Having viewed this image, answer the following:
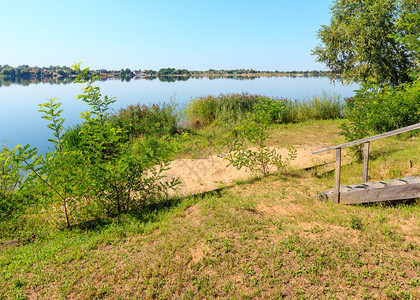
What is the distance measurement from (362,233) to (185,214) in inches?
125

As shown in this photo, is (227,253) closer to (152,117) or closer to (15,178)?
(15,178)

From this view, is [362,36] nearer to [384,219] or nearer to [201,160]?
[201,160]

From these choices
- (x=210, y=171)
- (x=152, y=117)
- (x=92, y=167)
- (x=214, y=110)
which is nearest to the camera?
(x=92, y=167)

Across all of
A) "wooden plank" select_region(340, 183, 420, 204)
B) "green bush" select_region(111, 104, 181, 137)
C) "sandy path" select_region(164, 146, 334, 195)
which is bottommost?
"sandy path" select_region(164, 146, 334, 195)

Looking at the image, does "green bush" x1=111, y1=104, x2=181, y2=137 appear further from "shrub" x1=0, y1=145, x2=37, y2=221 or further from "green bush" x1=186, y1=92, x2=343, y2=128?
"shrub" x1=0, y1=145, x2=37, y2=221

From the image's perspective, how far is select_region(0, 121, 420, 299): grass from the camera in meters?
3.22

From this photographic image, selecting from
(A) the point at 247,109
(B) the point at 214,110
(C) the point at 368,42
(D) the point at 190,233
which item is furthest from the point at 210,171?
(C) the point at 368,42

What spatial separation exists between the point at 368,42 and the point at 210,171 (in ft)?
49.1

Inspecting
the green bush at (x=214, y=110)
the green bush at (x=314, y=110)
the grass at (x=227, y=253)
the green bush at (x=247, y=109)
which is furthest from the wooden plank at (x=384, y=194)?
the green bush at (x=314, y=110)

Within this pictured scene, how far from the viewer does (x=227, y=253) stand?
151 inches

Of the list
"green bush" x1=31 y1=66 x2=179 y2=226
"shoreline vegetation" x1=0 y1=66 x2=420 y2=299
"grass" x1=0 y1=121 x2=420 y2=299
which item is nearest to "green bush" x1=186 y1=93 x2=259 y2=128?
"shoreline vegetation" x1=0 y1=66 x2=420 y2=299

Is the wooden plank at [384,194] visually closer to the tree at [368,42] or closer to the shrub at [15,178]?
the shrub at [15,178]

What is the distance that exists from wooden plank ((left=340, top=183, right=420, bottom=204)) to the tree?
13.6 m

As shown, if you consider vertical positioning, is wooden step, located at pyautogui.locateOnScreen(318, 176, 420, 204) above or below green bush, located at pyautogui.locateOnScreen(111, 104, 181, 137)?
below
